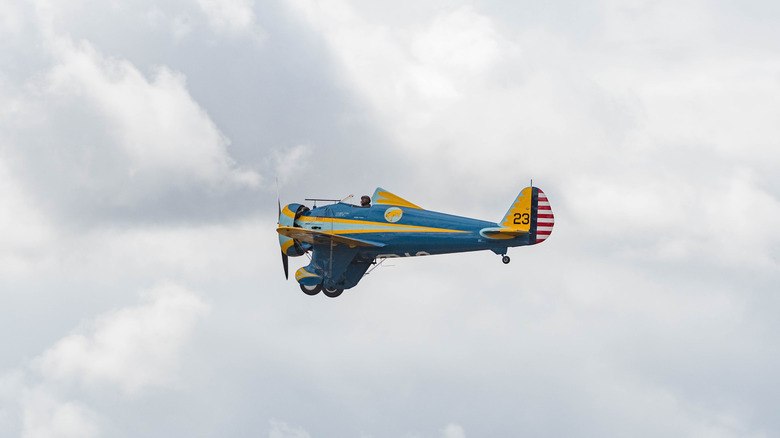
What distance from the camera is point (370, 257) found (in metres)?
63.1

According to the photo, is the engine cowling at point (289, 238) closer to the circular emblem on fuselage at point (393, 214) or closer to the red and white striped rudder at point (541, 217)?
the circular emblem on fuselage at point (393, 214)

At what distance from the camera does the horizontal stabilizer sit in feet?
200

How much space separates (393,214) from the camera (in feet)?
203

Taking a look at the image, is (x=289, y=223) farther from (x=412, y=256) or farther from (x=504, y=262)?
A: (x=504, y=262)

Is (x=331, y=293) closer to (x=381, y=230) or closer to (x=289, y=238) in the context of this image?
(x=289, y=238)

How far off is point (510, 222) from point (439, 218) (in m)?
3.48

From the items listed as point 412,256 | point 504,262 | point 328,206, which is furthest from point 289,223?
point 504,262

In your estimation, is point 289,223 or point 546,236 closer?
point 546,236

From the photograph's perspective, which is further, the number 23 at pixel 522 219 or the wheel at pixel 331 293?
the wheel at pixel 331 293

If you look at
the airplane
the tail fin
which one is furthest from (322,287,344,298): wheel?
the tail fin

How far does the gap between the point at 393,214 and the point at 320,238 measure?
371 centimetres

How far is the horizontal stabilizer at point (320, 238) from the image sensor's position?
6103 cm

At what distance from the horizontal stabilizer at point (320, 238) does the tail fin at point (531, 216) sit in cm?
650

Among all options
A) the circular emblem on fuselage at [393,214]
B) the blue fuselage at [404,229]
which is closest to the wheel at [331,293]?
the blue fuselage at [404,229]
